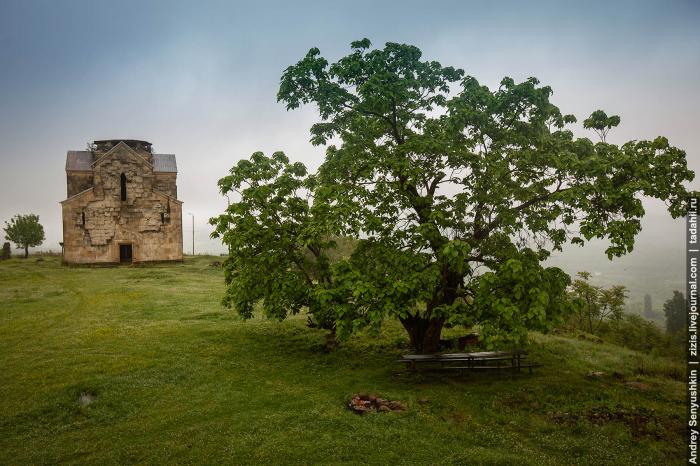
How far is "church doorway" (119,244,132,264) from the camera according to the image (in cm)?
4716

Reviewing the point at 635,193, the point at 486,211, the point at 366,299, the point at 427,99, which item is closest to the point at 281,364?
the point at 366,299

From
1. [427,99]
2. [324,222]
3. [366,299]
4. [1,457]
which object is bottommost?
[1,457]

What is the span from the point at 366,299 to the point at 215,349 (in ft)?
30.0

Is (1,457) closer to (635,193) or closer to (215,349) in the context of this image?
(215,349)

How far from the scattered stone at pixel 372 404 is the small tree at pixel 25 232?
5896 centimetres

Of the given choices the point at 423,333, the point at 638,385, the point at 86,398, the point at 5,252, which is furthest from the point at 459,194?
the point at 5,252

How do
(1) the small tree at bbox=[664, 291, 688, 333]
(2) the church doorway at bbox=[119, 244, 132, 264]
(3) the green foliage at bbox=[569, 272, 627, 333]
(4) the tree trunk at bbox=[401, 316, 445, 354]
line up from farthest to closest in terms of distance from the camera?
(1) the small tree at bbox=[664, 291, 688, 333] → (2) the church doorway at bbox=[119, 244, 132, 264] → (3) the green foliage at bbox=[569, 272, 627, 333] → (4) the tree trunk at bbox=[401, 316, 445, 354]

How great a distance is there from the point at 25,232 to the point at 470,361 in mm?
61506

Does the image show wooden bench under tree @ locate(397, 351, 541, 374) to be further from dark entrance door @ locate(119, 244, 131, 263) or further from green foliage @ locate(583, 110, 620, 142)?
dark entrance door @ locate(119, 244, 131, 263)

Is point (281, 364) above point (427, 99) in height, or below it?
below

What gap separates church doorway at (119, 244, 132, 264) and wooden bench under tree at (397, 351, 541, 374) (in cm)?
4076

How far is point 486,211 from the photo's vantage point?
615 inches

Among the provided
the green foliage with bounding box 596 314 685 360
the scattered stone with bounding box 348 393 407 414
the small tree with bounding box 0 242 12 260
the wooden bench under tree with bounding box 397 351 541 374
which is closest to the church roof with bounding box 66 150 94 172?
the small tree with bounding box 0 242 12 260

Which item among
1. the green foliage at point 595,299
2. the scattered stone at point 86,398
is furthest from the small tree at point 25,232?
→ the green foliage at point 595,299
